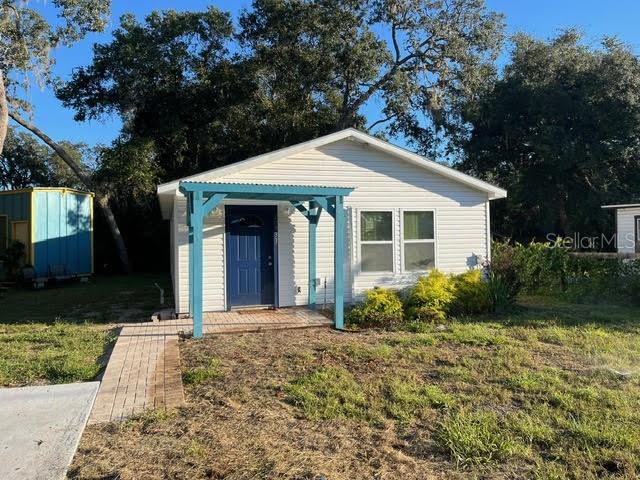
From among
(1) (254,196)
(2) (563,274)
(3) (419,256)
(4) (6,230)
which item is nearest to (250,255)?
(1) (254,196)

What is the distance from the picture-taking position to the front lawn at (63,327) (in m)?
5.77

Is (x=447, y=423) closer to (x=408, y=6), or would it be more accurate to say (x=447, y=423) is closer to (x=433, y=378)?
(x=433, y=378)

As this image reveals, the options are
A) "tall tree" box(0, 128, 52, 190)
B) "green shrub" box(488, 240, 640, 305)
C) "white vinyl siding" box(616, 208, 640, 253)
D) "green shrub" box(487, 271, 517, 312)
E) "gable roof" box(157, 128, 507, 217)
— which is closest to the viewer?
"gable roof" box(157, 128, 507, 217)

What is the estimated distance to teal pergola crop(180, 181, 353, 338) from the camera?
24.7ft

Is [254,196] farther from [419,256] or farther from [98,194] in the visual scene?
[98,194]

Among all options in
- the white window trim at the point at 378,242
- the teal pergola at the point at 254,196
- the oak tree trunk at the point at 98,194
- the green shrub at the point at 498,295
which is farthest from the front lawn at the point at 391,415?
the oak tree trunk at the point at 98,194

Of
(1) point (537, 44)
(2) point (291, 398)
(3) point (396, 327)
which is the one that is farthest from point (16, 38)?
(1) point (537, 44)

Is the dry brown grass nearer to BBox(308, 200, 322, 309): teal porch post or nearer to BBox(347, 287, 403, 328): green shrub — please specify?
BBox(347, 287, 403, 328): green shrub

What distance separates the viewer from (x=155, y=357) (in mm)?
6320

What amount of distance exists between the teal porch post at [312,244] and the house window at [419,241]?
6.67ft

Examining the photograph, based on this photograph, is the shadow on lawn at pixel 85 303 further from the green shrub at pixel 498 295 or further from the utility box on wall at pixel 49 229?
the green shrub at pixel 498 295

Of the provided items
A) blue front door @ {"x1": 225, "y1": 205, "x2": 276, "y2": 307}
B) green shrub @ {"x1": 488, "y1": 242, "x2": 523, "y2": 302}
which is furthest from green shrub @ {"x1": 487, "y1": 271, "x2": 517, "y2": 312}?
blue front door @ {"x1": 225, "y1": 205, "x2": 276, "y2": 307}

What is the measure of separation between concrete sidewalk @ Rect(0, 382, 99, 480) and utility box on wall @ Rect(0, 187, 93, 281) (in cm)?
1317

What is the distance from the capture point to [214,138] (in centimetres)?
2203
